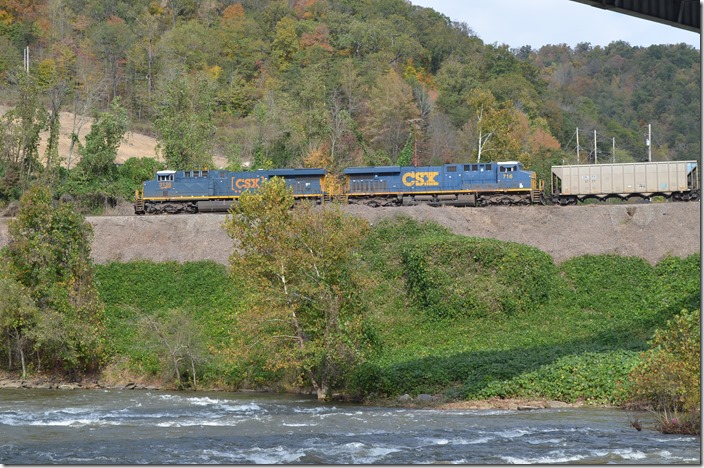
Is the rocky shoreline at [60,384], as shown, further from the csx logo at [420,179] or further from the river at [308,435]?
the csx logo at [420,179]

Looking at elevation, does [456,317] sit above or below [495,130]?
below

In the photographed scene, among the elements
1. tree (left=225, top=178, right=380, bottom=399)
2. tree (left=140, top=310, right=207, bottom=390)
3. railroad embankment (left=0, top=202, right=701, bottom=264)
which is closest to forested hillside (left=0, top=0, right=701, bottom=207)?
railroad embankment (left=0, top=202, right=701, bottom=264)

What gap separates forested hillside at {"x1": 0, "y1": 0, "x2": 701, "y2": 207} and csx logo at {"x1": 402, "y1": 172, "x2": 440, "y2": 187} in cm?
1420

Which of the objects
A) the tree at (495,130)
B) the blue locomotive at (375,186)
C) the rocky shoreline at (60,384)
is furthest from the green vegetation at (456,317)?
the tree at (495,130)

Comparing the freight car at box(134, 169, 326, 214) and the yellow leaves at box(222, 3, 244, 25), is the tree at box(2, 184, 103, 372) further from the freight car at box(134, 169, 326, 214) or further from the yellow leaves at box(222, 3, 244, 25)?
the yellow leaves at box(222, 3, 244, 25)

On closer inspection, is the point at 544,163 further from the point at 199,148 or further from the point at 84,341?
the point at 84,341

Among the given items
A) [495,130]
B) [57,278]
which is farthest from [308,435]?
[495,130]

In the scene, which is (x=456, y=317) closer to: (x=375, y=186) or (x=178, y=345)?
(x=178, y=345)

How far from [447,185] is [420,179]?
166 cm

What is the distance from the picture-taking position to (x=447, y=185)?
2343 inches

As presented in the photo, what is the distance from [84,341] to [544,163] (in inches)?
1984

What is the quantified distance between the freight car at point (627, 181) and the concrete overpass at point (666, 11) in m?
35.5

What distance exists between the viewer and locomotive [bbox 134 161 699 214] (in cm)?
5869

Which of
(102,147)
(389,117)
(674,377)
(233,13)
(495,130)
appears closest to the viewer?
(674,377)
